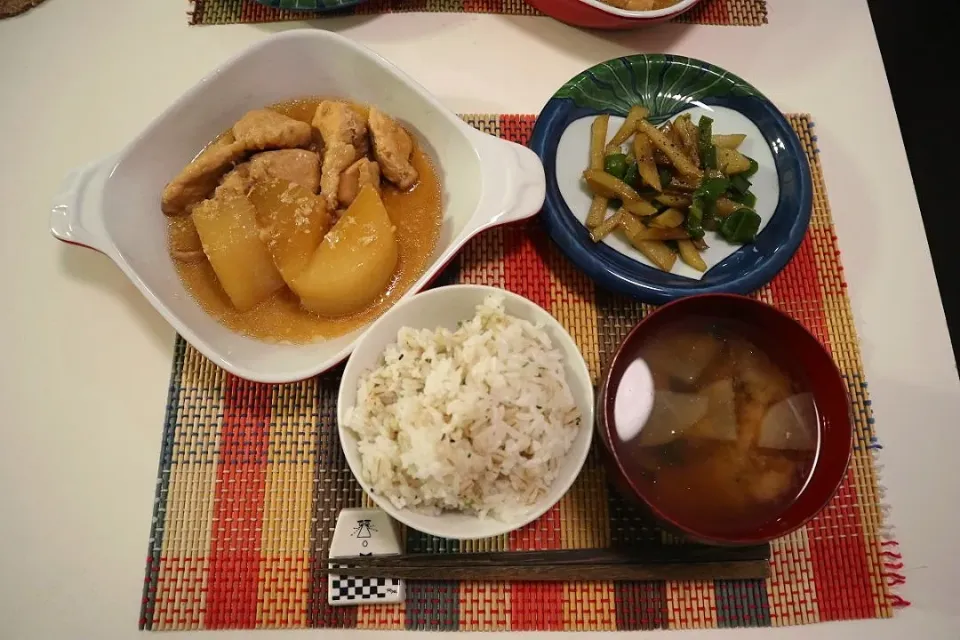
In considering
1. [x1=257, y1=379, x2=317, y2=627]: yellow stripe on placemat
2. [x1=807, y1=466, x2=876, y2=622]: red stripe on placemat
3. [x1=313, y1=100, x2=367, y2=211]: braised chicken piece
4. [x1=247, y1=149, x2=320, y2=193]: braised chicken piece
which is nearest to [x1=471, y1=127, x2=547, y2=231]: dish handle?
[x1=313, y1=100, x2=367, y2=211]: braised chicken piece

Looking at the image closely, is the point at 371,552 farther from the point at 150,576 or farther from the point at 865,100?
the point at 865,100

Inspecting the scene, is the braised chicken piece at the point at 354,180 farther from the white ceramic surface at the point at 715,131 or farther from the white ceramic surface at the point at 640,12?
the white ceramic surface at the point at 640,12

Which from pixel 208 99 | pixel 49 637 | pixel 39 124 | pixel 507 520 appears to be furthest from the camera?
pixel 39 124

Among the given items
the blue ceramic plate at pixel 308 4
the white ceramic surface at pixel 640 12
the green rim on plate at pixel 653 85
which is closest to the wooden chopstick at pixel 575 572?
the green rim on plate at pixel 653 85

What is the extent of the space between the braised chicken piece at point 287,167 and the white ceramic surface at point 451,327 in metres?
0.65

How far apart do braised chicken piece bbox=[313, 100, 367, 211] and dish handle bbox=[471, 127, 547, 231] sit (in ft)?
1.56

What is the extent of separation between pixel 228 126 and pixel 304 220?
58cm

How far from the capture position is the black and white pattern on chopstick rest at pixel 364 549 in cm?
173

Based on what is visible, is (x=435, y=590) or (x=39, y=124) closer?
(x=435, y=590)

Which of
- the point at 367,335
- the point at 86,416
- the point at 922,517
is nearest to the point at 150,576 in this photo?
the point at 86,416

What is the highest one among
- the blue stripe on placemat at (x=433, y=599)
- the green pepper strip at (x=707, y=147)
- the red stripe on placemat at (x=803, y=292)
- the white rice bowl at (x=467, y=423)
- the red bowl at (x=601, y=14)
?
the red bowl at (x=601, y=14)

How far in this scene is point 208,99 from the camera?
6.52 feet

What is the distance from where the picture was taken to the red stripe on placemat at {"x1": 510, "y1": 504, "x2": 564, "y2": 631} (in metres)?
1.76

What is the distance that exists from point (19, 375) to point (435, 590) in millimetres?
1587
